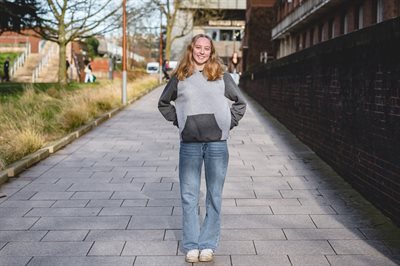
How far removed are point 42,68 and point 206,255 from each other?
148 ft

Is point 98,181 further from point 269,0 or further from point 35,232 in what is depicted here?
point 269,0

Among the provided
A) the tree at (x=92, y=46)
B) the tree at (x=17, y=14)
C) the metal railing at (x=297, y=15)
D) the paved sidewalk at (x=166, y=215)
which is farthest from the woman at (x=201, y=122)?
the tree at (x=92, y=46)

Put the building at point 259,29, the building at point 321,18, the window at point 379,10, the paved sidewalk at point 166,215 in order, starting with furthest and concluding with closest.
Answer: the building at point 259,29
the building at point 321,18
the window at point 379,10
the paved sidewalk at point 166,215

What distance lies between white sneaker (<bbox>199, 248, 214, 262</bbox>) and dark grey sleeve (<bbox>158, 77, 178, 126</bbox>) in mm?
1006

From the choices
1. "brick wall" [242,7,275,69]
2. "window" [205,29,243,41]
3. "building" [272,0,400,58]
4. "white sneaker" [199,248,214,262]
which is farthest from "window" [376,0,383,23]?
"window" [205,29,243,41]

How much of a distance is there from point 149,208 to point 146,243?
130 cm

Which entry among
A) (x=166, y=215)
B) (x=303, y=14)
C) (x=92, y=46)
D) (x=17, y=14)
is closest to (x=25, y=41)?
(x=92, y=46)

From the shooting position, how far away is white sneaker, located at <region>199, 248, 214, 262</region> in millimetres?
4406

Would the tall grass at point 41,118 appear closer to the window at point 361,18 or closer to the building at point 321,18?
the building at point 321,18

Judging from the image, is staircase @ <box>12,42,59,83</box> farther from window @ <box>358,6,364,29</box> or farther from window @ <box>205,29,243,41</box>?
window @ <box>205,29,243,41</box>

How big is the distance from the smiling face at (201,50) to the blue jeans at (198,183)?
2.02 ft

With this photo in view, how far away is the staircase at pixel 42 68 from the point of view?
45656 millimetres

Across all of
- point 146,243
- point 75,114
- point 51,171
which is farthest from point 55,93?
point 146,243

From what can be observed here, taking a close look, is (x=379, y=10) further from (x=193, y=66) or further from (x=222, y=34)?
(x=222, y=34)
